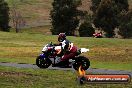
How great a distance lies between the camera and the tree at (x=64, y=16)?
7331 centimetres

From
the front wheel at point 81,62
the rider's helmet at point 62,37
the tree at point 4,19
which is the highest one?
the rider's helmet at point 62,37

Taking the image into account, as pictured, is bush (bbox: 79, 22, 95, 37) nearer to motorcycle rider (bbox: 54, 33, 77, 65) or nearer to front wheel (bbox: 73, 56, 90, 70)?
motorcycle rider (bbox: 54, 33, 77, 65)

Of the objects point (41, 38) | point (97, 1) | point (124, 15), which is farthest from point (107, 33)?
point (41, 38)

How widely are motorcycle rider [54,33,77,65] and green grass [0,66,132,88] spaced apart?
0.98 m

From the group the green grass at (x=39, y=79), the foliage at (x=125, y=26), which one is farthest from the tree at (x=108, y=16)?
the green grass at (x=39, y=79)

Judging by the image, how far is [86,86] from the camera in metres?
17.8

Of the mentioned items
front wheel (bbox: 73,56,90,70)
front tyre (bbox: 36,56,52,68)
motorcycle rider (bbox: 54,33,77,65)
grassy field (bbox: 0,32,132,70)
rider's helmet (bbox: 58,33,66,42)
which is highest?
rider's helmet (bbox: 58,33,66,42)

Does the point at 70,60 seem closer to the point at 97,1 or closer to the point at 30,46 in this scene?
the point at 30,46

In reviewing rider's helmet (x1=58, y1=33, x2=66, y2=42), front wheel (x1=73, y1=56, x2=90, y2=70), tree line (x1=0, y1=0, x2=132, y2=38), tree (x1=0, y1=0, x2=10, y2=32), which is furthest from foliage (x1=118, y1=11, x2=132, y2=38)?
rider's helmet (x1=58, y1=33, x2=66, y2=42)

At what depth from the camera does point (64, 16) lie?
7412 centimetres

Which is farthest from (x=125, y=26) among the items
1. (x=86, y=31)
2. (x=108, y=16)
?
(x=86, y=31)

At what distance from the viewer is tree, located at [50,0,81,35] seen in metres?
73.3

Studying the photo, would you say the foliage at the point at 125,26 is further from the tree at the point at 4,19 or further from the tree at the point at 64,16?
the tree at the point at 4,19

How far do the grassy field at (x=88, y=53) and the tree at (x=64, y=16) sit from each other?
1933 centimetres
